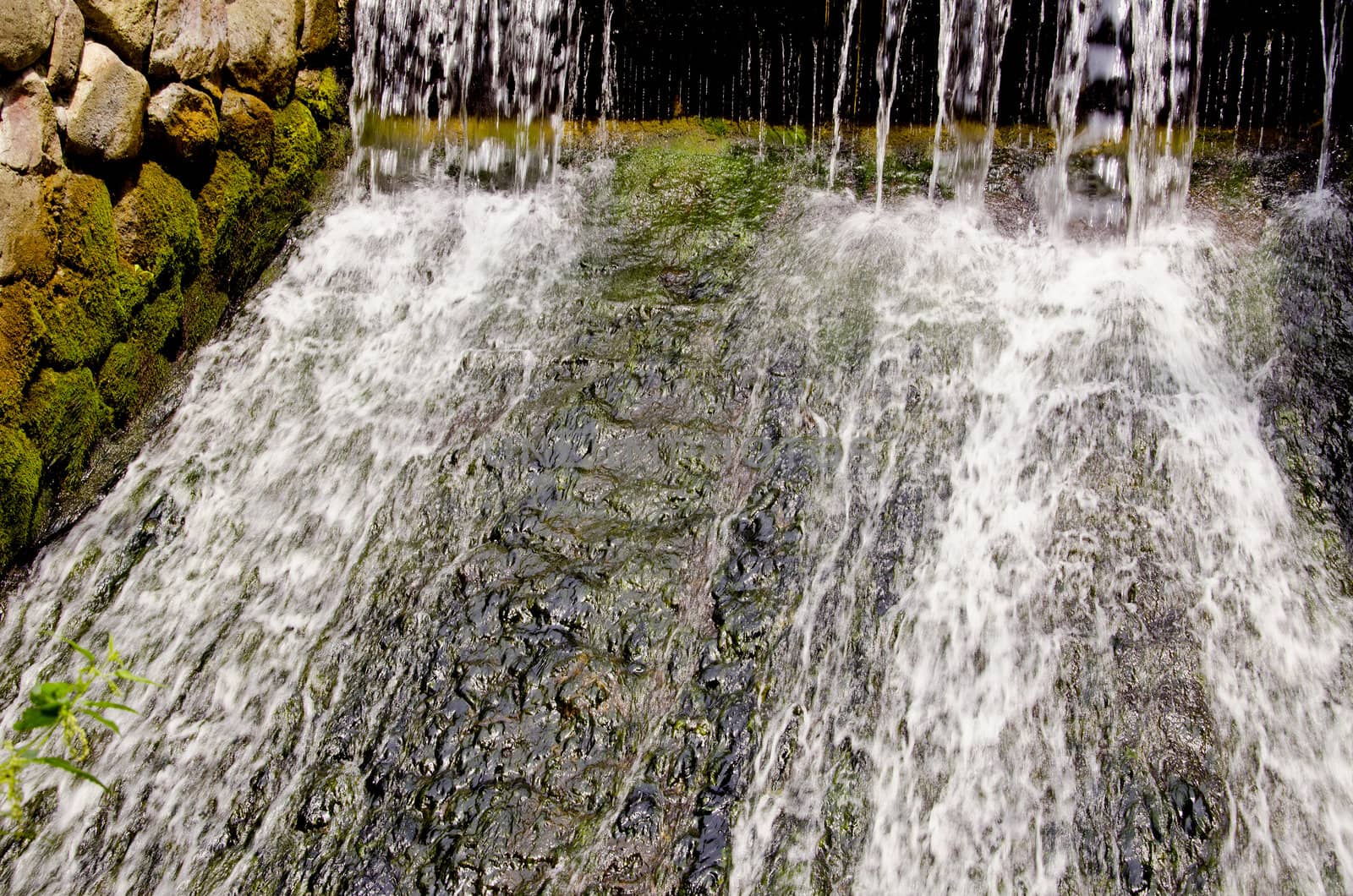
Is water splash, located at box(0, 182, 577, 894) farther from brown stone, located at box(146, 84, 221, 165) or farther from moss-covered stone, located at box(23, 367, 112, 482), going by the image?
brown stone, located at box(146, 84, 221, 165)

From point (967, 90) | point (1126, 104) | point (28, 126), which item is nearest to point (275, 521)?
point (28, 126)

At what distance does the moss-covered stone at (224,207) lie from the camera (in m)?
5.35

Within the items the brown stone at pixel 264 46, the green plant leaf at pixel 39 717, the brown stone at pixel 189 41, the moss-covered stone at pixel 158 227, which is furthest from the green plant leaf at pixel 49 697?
the brown stone at pixel 264 46

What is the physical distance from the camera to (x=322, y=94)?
6.54 metres

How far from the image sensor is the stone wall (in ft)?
13.3

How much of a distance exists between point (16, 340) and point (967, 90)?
633 cm

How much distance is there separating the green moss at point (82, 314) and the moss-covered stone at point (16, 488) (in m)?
0.44

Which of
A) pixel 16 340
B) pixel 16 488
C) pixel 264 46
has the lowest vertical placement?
pixel 16 488

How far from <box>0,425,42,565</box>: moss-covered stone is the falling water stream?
0.16m

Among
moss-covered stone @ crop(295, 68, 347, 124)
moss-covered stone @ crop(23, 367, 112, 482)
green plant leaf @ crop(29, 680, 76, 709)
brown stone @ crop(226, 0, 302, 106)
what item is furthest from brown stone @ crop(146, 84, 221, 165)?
green plant leaf @ crop(29, 680, 76, 709)

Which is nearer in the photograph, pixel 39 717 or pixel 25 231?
pixel 39 717

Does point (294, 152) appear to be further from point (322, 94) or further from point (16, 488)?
point (16, 488)

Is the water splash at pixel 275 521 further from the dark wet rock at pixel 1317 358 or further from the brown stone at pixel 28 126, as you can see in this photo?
the dark wet rock at pixel 1317 358

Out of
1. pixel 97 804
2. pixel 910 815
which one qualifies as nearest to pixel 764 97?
pixel 910 815
